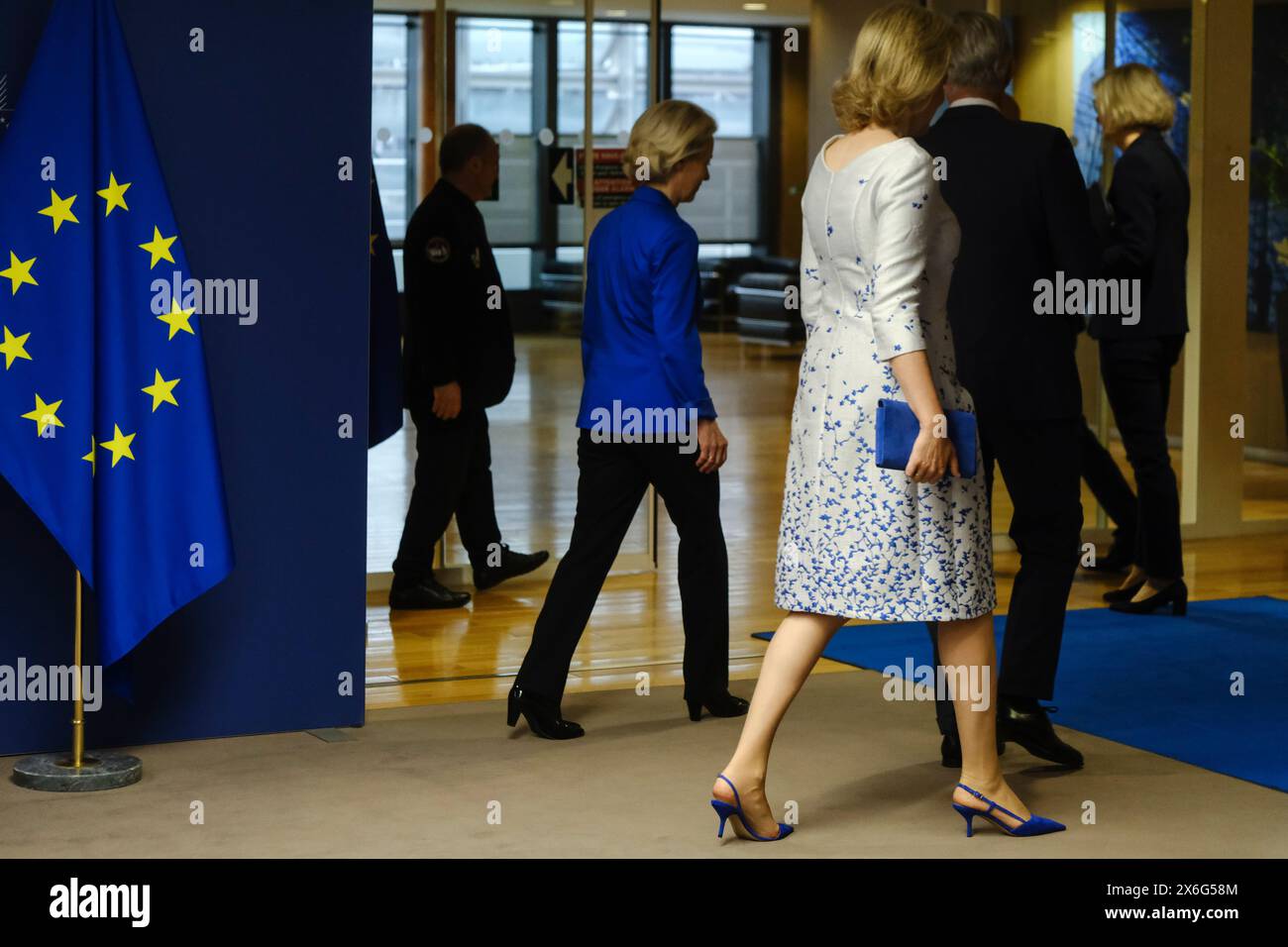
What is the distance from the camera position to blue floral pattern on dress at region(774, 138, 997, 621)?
11.5ft

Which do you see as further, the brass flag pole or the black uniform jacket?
the black uniform jacket

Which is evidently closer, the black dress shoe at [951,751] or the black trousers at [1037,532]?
the black trousers at [1037,532]

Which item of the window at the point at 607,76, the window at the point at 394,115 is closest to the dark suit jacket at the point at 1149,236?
the window at the point at 607,76

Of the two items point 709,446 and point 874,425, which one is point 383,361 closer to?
point 709,446

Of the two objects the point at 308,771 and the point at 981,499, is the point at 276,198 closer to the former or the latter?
the point at 308,771

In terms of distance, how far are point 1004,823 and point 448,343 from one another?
10.1 ft

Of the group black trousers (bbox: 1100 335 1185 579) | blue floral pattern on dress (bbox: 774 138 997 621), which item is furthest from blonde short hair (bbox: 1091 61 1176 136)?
blue floral pattern on dress (bbox: 774 138 997 621)

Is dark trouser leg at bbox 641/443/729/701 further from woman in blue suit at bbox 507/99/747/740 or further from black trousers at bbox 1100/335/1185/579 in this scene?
black trousers at bbox 1100/335/1185/579

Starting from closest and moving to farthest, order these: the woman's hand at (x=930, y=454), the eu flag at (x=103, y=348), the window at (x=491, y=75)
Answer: the woman's hand at (x=930, y=454) → the eu flag at (x=103, y=348) → the window at (x=491, y=75)

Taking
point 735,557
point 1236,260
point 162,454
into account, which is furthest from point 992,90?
point 1236,260

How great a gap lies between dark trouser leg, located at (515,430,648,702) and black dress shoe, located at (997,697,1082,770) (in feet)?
3.27

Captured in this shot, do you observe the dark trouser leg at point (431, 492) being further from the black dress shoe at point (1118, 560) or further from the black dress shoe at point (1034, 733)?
the black dress shoe at point (1034, 733)

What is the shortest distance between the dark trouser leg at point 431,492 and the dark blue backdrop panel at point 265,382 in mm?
1709

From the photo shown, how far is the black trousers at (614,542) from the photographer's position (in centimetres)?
454
